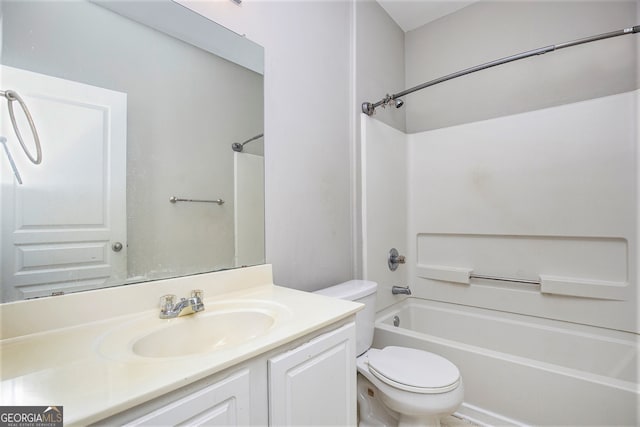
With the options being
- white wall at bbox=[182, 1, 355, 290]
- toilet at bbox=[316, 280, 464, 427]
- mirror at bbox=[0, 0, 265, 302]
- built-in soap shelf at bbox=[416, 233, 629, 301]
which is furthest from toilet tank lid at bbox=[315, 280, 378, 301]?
built-in soap shelf at bbox=[416, 233, 629, 301]

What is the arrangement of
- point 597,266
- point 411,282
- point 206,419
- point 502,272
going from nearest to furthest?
point 206,419
point 597,266
point 502,272
point 411,282

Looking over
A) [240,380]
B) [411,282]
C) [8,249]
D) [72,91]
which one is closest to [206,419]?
[240,380]

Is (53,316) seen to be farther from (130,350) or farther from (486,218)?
(486,218)

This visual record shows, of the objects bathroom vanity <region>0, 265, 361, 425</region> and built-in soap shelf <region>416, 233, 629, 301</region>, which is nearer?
bathroom vanity <region>0, 265, 361, 425</region>

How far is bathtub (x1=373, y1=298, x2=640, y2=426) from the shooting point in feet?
3.94

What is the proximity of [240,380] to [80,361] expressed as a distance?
0.34 meters

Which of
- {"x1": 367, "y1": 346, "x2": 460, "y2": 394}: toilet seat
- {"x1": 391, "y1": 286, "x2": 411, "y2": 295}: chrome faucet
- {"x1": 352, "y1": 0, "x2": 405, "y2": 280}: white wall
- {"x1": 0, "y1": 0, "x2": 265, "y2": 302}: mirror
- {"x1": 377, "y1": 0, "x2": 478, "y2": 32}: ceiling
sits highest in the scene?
{"x1": 377, "y1": 0, "x2": 478, "y2": 32}: ceiling

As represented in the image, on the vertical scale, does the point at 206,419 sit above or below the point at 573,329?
above

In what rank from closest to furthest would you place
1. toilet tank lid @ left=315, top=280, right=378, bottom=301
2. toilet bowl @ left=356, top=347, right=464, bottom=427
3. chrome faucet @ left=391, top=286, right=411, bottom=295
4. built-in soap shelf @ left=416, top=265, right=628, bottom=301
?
toilet bowl @ left=356, top=347, right=464, bottom=427 → toilet tank lid @ left=315, top=280, right=378, bottom=301 → built-in soap shelf @ left=416, top=265, right=628, bottom=301 → chrome faucet @ left=391, top=286, right=411, bottom=295

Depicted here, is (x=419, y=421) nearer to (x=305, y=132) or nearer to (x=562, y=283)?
(x=562, y=283)

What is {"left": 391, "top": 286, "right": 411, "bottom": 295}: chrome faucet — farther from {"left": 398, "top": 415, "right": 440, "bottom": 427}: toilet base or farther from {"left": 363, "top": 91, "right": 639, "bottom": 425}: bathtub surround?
{"left": 398, "top": 415, "right": 440, "bottom": 427}: toilet base

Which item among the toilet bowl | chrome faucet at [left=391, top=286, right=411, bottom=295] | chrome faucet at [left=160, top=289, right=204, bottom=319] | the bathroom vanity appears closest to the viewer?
the bathroom vanity

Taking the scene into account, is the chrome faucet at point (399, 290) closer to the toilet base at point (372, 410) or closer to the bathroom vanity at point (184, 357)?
the toilet base at point (372, 410)

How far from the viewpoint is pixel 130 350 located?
68cm
